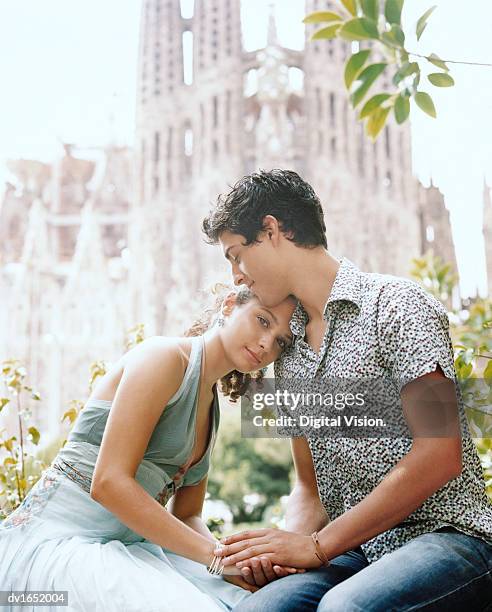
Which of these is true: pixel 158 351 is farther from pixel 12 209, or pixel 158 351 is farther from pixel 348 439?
pixel 12 209

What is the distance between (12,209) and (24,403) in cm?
312

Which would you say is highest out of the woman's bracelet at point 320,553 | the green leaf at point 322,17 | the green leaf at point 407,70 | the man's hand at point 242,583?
the green leaf at point 322,17

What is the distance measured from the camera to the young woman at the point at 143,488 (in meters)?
0.89

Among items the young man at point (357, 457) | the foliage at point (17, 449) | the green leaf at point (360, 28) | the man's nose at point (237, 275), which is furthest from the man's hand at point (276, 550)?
the green leaf at point (360, 28)

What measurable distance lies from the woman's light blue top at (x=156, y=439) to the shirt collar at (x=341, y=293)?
6.4 inches

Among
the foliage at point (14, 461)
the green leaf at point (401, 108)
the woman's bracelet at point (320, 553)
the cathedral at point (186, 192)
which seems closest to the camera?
the woman's bracelet at point (320, 553)

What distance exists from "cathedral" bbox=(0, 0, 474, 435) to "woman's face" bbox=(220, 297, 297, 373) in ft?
23.8

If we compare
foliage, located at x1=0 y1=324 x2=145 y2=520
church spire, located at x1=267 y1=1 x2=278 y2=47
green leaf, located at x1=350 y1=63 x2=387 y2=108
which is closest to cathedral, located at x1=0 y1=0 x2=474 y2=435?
church spire, located at x1=267 y1=1 x2=278 y2=47

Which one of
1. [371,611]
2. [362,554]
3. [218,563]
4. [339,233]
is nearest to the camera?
[371,611]

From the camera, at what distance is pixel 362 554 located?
1061 mm

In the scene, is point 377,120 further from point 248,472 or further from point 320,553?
point 248,472

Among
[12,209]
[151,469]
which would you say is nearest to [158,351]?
[151,469]

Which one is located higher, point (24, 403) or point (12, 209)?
point (12, 209)

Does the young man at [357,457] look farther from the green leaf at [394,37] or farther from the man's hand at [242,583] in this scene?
the green leaf at [394,37]
